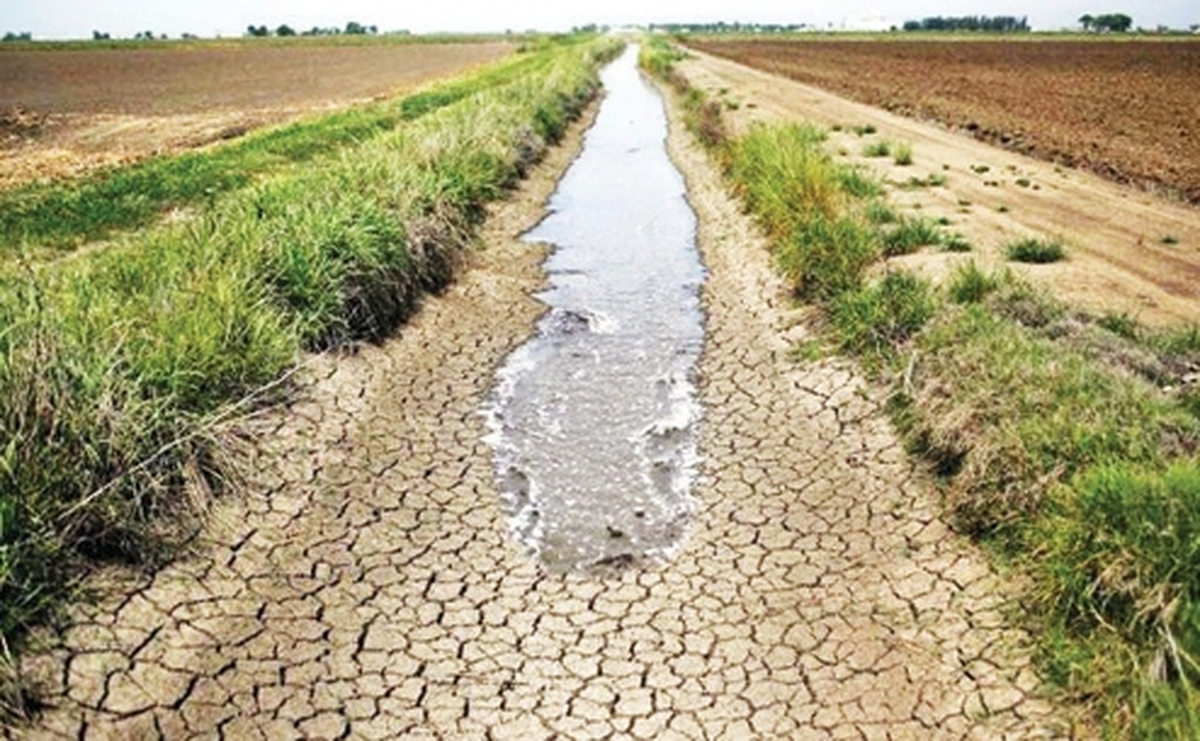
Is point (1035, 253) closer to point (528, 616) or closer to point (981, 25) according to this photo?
point (528, 616)

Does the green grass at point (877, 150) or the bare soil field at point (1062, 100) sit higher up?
the green grass at point (877, 150)

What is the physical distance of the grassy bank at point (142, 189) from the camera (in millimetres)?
11438

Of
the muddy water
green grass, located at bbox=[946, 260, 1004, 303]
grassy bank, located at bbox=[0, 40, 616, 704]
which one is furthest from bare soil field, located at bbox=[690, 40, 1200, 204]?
grassy bank, located at bbox=[0, 40, 616, 704]

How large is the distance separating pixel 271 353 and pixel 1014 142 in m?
19.3

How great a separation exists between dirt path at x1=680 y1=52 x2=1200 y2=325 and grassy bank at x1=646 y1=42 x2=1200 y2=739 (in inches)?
38.6

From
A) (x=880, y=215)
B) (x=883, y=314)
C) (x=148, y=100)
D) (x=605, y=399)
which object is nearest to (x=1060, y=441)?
(x=883, y=314)

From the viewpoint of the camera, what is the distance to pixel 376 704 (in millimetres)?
4355

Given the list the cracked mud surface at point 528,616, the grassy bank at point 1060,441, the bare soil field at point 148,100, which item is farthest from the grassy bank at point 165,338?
the bare soil field at point 148,100

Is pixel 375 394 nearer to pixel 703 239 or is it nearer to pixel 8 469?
pixel 8 469

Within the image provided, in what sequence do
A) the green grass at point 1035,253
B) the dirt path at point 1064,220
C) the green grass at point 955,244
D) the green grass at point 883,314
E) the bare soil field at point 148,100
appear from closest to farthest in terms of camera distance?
the green grass at point 883,314
the dirt path at point 1064,220
the green grass at point 1035,253
the green grass at point 955,244
the bare soil field at point 148,100

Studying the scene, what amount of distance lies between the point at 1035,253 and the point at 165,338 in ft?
27.3

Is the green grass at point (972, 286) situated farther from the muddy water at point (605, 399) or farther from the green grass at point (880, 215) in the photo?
the green grass at point (880, 215)

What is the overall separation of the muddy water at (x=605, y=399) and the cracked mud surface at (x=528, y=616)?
236 millimetres

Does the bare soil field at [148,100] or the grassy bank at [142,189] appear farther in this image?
the bare soil field at [148,100]
